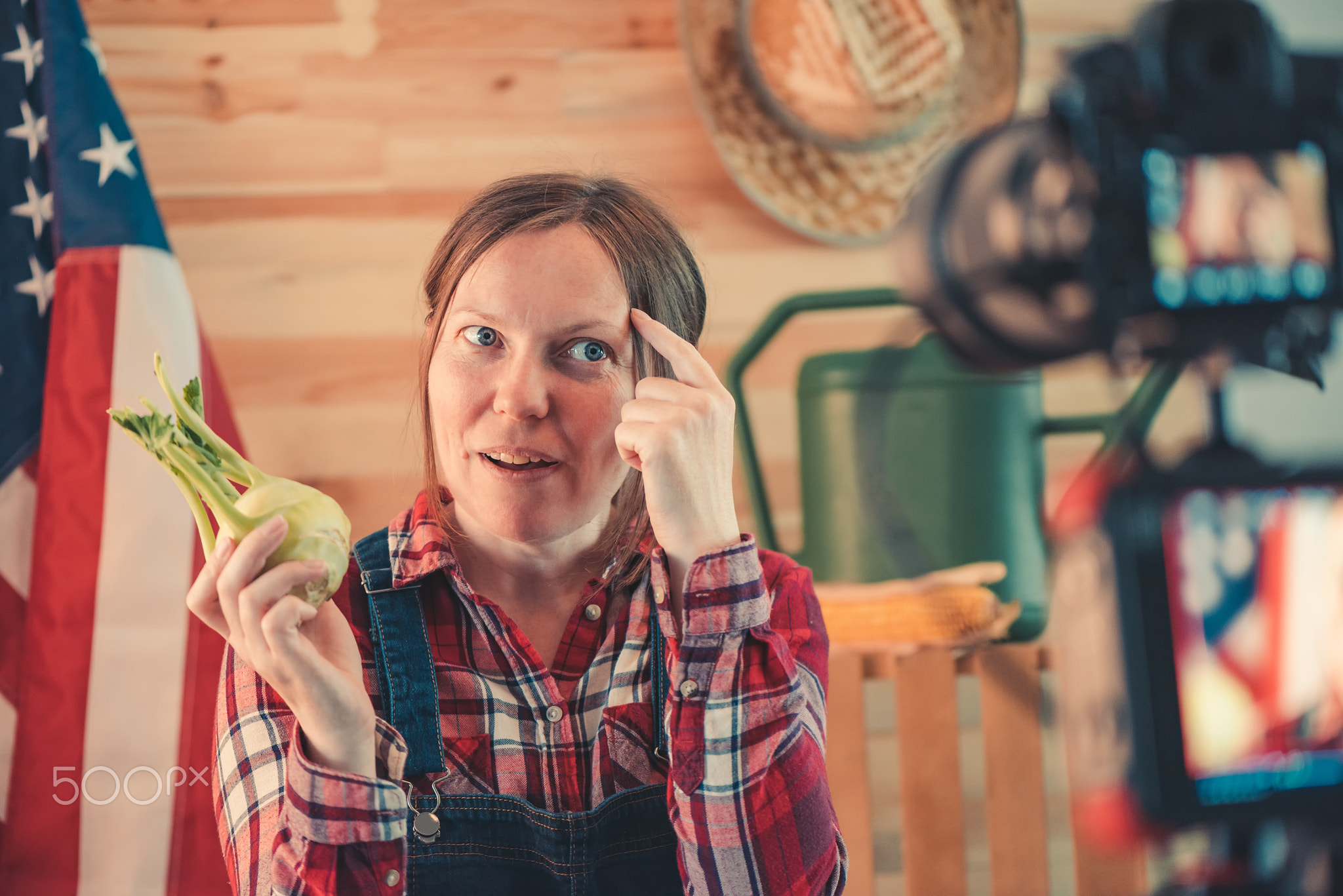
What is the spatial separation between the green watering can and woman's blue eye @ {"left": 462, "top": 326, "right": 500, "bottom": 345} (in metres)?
0.51

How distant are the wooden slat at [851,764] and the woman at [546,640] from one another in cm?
39

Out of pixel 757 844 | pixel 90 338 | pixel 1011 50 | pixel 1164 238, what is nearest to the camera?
pixel 1164 238

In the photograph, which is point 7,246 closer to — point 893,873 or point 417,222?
point 417,222

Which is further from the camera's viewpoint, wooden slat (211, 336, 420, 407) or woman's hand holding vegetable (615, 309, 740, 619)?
wooden slat (211, 336, 420, 407)

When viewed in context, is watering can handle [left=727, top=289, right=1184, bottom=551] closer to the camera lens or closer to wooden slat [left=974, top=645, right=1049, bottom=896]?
wooden slat [left=974, top=645, right=1049, bottom=896]

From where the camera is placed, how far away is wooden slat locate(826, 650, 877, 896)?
1311 millimetres

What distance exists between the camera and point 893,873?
5.42ft

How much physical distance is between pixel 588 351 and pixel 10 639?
95 cm

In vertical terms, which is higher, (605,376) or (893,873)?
(605,376)


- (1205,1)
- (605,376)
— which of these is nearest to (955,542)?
(605,376)

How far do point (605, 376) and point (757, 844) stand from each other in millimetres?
413

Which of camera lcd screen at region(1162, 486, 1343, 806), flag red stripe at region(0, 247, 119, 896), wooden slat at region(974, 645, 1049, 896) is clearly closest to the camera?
camera lcd screen at region(1162, 486, 1343, 806)

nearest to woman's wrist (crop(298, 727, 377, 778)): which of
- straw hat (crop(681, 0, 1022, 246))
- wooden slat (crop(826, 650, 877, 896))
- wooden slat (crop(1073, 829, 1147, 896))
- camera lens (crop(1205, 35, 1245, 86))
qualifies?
camera lens (crop(1205, 35, 1245, 86))

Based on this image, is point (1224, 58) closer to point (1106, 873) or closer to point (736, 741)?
point (736, 741)
